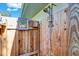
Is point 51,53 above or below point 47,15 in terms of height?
below

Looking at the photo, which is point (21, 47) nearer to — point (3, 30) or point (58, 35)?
point (3, 30)

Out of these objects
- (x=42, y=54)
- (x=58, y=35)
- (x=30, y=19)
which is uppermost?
(x=30, y=19)

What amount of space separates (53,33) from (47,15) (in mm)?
205

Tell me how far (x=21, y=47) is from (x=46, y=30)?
324 millimetres

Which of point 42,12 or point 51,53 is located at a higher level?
point 42,12

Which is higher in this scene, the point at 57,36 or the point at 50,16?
the point at 50,16

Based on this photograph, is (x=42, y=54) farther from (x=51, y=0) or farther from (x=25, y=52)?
(x=51, y=0)

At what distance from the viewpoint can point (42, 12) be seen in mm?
1400

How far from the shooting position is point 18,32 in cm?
140

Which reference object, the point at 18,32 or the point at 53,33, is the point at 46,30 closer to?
the point at 53,33

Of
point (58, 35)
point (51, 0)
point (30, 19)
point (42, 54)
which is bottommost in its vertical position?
point (42, 54)

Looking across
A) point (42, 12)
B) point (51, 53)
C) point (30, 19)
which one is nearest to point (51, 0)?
point (42, 12)

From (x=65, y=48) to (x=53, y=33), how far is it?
0.66 feet

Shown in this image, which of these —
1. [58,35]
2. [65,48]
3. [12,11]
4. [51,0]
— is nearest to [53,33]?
[58,35]
